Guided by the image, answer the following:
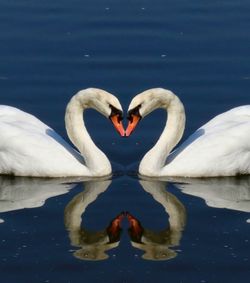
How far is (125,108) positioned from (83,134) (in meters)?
1.72

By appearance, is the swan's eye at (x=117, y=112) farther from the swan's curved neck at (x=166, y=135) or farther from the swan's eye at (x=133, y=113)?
the swan's curved neck at (x=166, y=135)

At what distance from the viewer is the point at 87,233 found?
597 inches

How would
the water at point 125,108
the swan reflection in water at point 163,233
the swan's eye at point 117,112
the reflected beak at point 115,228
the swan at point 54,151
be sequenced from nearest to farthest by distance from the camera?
the water at point 125,108 → the swan reflection in water at point 163,233 → the reflected beak at point 115,228 → the swan's eye at point 117,112 → the swan at point 54,151

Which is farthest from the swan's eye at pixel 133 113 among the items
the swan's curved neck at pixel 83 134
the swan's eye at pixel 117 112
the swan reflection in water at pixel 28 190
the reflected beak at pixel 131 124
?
the swan reflection in water at pixel 28 190

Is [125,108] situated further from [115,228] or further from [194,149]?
[115,228]

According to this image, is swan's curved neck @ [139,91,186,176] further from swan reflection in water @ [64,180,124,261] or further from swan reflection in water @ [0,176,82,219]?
swan reflection in water @ [0,176,82,219]

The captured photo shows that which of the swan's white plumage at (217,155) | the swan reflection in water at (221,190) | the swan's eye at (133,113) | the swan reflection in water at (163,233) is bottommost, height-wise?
the swan reflection in water at (163,233)

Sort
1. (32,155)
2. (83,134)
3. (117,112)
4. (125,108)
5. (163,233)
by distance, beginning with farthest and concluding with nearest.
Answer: (125,108) → (83,134) → (32,155) → (117,112) → (163,233)

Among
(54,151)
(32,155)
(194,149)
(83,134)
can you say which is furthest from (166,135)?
(32,155)

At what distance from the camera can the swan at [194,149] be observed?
1677 cm

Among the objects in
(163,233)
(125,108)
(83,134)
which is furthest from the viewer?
(125,108)

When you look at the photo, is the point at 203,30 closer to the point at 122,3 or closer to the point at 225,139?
the point at 122,3

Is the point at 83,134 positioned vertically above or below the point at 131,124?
below

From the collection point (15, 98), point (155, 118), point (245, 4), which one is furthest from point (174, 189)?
point (245, 4)
